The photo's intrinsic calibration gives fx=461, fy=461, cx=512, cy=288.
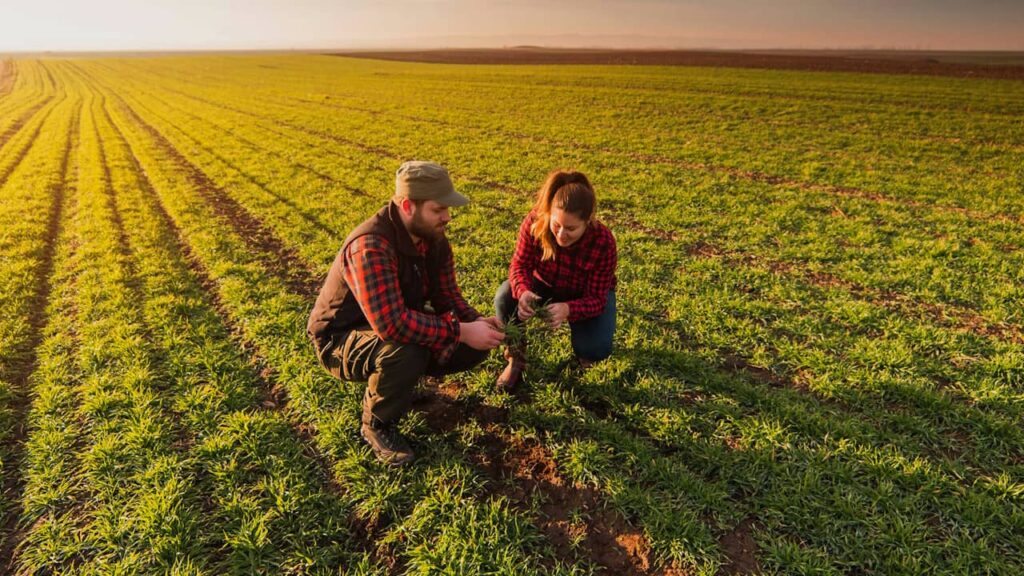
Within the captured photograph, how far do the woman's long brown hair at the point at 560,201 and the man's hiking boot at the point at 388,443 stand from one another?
2.09m

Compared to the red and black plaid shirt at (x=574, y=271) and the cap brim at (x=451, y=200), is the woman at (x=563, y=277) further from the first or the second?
the cap brim at (x=451, y=200)

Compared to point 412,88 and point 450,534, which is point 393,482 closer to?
point 450,534

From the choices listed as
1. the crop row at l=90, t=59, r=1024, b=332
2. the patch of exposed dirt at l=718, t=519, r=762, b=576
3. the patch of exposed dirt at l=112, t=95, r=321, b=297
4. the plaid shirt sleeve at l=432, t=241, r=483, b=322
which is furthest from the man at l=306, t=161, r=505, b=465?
the crop row at l=90, t=59, r=1024, b=332

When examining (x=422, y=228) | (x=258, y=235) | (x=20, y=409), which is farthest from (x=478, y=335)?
(x=258, y=235)

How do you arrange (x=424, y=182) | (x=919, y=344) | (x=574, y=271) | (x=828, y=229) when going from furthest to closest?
(x=828, y=229) → (x=919, y=344) → (x=574, y=271) → (x=424, y=182)

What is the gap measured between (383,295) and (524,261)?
1812mm

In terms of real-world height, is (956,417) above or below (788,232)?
below

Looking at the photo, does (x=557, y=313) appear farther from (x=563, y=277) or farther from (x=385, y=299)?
(x=385, y=299)

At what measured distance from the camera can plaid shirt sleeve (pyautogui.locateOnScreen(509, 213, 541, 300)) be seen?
4590mm

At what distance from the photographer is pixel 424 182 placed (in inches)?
129

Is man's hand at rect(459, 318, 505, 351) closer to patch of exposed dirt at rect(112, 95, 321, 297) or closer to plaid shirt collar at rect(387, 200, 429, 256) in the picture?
plaid shirt collar at rect(387, 200, 429, 256)

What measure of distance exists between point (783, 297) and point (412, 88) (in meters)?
40.3

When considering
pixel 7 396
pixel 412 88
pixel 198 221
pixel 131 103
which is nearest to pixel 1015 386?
pixel 7 396

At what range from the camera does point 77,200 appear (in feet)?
38.1
